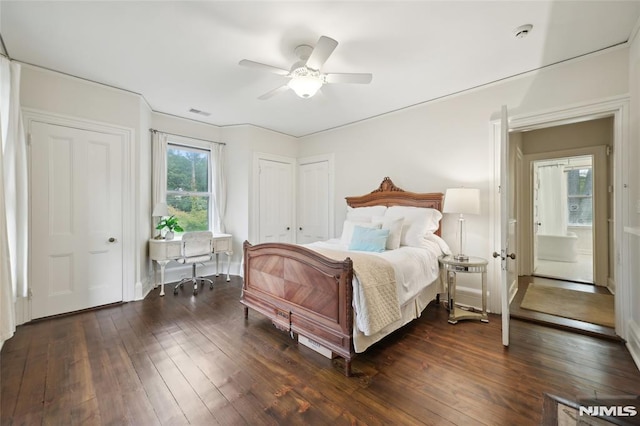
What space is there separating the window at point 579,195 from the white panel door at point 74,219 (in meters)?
8.91

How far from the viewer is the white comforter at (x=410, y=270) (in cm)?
200

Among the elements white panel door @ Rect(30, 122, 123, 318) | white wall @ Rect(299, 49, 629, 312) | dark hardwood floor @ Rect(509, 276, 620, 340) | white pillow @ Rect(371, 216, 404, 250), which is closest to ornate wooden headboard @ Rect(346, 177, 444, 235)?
white wall @ Rect(299, 49, 629, 312)

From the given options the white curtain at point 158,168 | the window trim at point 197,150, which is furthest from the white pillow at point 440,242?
the white curtain at point 158,168

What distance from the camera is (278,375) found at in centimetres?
195

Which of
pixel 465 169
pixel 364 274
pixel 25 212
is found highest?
pixel 465 169

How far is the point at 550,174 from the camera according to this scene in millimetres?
6391

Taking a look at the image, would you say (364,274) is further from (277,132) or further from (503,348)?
(277,132)

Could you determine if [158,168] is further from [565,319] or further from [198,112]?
[565,319]

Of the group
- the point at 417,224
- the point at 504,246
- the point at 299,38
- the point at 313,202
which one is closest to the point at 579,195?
the point at 417,224

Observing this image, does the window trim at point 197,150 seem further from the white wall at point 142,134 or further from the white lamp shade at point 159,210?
the white lamp shade at point 159,210

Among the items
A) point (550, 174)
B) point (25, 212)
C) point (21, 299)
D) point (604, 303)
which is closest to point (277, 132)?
point (25, 212)

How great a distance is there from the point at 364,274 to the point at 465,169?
2212 mm
